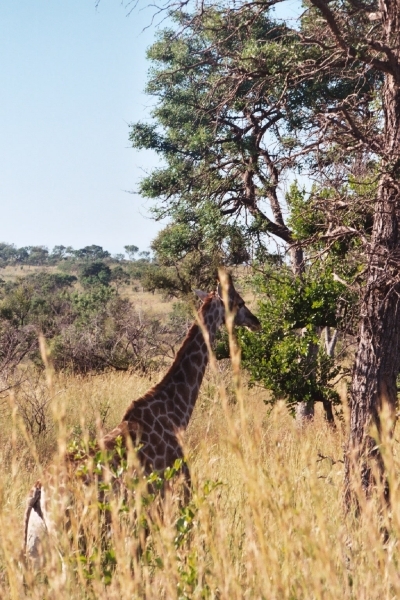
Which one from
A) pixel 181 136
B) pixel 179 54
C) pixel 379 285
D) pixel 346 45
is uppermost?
pixel 179 54

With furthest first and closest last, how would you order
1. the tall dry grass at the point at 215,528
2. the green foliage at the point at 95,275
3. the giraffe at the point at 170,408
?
1. the green foliage at the point at 95,275
2. the giraffe at the point at 170,408
3. the tall dry grass at the point at 215,528

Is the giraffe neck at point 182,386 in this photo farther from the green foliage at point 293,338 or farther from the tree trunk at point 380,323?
the green foliage at point 293,338

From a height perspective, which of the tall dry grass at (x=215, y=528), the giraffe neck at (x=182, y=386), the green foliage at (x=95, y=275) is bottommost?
the tall dry grass at (x=215, y=528)

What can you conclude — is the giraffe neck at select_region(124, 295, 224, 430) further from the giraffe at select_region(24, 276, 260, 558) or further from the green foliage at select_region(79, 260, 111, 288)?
the green foliage at select_region(79, 260, 111, 288)

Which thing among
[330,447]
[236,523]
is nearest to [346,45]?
[236,523]

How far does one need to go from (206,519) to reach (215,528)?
5.95 feet

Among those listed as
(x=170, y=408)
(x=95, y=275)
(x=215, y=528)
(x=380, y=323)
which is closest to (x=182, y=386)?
(x=170, y=408)

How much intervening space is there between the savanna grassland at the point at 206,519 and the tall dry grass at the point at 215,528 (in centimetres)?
1

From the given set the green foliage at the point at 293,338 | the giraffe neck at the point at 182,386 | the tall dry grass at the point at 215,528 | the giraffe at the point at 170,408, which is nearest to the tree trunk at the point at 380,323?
the tall dry grass at the point at 215,528

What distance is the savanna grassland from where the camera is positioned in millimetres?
2371

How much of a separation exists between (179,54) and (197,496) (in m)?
15.4

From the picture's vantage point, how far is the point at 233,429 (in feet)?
7.34

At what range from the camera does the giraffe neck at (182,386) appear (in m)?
6.16

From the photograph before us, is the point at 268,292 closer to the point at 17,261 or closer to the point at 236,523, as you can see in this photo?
the point at 236,523
